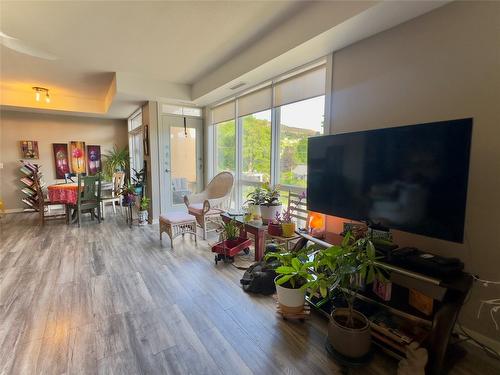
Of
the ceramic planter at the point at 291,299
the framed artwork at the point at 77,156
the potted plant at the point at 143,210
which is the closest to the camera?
the ceramic planter at the point at 291,299

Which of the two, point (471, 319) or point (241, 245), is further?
point (241, 245)

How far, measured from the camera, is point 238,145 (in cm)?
420

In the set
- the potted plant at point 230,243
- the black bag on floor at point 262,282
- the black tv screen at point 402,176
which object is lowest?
the black bag on floor at point 262,282

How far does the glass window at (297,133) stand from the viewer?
109 inches

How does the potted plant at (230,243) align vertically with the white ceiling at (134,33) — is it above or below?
below

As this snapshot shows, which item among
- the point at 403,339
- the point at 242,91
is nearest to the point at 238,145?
the point at 242,91

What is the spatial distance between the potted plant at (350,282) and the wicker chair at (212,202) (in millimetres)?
2255

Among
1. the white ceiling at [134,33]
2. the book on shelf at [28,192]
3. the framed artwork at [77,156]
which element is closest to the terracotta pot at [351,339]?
the white ceiling at [134,33]

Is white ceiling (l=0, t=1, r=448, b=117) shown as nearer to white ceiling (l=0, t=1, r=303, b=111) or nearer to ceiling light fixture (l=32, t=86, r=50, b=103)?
white ceiling (l=0, t=1, r=303, b=111)

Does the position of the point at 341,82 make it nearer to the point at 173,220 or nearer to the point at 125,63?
the point at 173,220

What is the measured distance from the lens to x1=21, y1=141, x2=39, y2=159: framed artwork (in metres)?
5.48

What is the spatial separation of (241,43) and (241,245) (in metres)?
2.33

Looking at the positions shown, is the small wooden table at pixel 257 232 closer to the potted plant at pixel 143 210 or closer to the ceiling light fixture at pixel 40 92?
the potted plant at pixel 143 210

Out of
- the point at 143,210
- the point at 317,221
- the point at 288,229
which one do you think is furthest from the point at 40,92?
the point at 317,221
